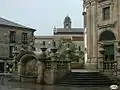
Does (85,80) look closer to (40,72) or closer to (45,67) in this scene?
(45,67)

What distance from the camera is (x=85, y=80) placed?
81.7 ft

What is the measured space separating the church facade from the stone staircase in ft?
20.1

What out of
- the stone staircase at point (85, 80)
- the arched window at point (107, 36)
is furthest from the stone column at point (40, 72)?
the arched window at point (107, 36)

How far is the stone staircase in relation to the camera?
24.3 m

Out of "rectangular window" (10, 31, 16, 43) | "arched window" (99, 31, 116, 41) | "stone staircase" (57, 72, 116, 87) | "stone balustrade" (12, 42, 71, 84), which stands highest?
"rectangular window" (10, 31, 16, 43)

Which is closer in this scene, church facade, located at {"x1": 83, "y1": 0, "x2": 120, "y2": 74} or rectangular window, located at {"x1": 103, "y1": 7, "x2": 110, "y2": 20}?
church facade, located at {"x1": 83, "y1": 0, "x2": 120, "y2": 74}

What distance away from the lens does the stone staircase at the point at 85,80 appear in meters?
Answer: 24.3

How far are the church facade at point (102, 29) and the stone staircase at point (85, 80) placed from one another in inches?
241

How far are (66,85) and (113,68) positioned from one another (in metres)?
5.16

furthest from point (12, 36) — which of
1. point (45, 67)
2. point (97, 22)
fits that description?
point (45, 67)

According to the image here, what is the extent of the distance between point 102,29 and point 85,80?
36.8 ft

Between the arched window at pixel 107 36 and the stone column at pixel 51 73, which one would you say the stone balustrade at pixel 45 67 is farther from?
the arched window at pixel 107 36

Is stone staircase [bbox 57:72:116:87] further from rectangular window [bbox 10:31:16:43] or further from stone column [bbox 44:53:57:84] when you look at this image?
rectangular window [bbox 10:31:16:43]

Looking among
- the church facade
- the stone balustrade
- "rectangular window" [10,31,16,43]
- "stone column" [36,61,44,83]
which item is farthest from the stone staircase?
"rectangular window" [10,31,16,43]
